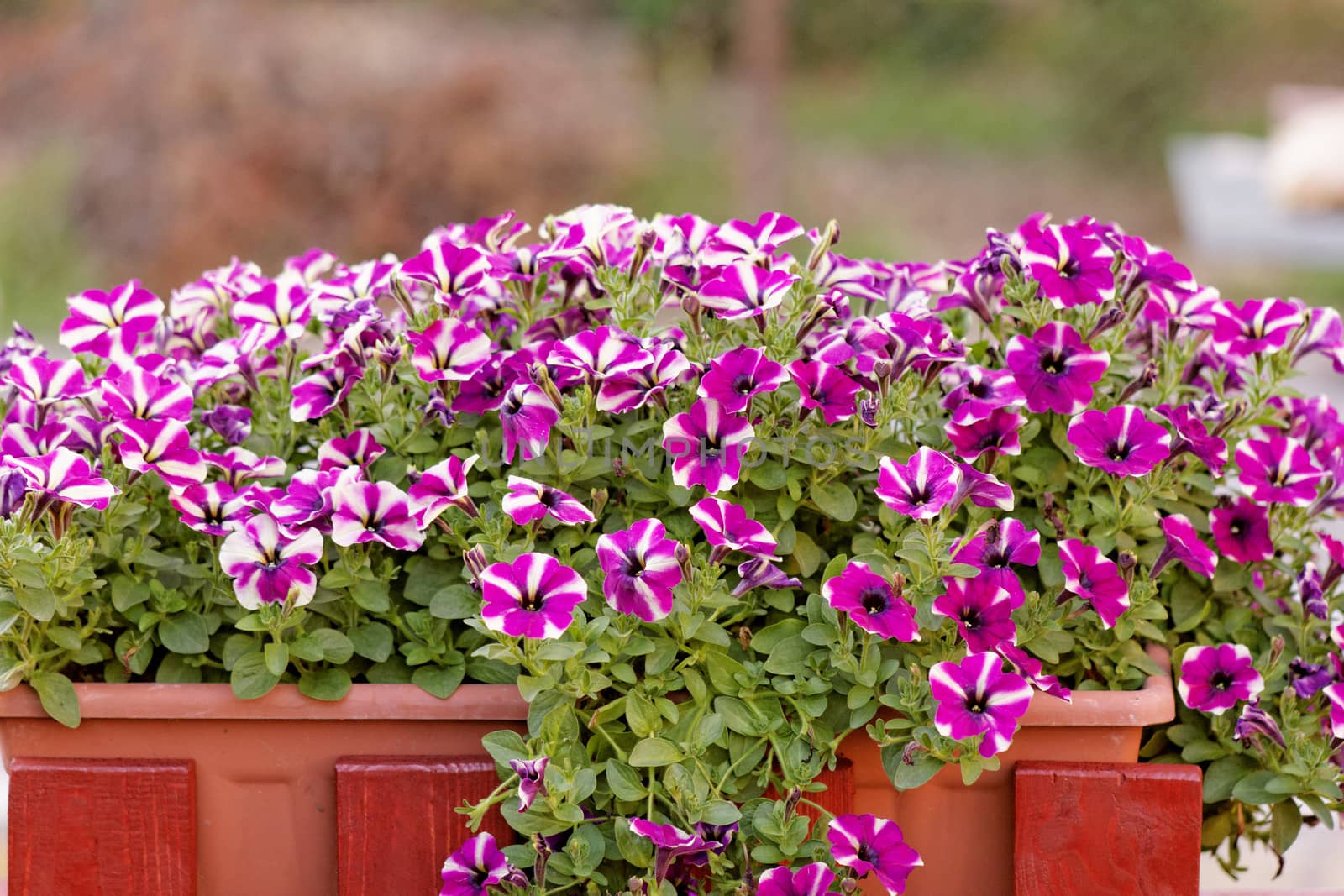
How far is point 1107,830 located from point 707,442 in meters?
0.34

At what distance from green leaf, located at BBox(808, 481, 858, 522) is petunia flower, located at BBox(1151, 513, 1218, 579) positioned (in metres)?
0.21

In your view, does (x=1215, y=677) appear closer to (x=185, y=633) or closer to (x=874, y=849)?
(x=874, y=849)

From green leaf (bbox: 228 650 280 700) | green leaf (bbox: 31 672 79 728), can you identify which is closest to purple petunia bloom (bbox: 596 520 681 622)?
green leaf (bbox: 228 650 280 700)

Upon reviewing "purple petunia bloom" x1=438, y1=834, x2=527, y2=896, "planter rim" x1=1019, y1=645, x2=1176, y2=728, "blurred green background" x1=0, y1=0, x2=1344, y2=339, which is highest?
"blurred green background" x1=0, y1=0, x2=1344, y2=339

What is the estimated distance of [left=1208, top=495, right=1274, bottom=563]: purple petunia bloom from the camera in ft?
3.08

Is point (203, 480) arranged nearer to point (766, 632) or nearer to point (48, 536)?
point (48, 536)

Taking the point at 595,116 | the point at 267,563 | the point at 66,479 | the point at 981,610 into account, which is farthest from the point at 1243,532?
the point at 595,116

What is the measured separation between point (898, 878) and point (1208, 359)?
466mm

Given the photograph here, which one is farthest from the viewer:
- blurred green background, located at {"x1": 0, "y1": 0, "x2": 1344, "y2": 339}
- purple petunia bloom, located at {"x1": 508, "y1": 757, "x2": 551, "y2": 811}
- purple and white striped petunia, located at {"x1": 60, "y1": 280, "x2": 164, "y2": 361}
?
blurred green background, located at {"x1": 0, "y1": 0, "x2": 1344, "y2": 339}

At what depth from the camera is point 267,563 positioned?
0.82 m

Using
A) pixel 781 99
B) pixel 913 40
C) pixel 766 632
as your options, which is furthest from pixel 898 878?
pixel 913 40

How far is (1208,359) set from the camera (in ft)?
3.28

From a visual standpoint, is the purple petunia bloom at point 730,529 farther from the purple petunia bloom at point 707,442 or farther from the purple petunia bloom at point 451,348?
the purple petunia bloom at point 451,348

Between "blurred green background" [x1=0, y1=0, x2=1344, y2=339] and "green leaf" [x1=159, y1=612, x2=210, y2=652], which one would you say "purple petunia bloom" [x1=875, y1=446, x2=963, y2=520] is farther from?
"blurred green background" [x1=0, y1=0, x2=1344, y2=339]
